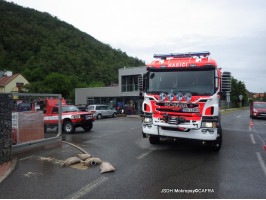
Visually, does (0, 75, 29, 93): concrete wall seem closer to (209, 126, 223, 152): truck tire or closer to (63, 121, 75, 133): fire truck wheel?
(63, 121, 75, 133): fire truck wheel

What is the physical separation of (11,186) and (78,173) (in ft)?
4.67

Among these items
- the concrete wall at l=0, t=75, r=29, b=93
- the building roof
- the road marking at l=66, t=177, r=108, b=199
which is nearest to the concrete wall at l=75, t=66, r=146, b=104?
the road marking at l=66, t=177, r=108, b=199

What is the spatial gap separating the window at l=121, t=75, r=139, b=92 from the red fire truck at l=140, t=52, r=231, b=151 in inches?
955

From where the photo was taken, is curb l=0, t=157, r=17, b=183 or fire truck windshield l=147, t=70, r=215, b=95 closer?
curb l=0, t=157, r=17, b=183

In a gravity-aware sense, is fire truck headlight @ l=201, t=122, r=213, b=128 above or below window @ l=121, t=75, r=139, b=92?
below

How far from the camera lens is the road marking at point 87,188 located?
4.05 m

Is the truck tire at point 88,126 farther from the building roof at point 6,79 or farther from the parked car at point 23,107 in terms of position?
the building roof at point 6,79

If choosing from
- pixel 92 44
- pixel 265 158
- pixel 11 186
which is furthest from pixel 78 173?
pixel 92 44

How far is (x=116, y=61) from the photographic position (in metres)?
72.9

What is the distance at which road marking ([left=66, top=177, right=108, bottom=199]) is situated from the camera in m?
4.05

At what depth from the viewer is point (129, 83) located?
108 feet

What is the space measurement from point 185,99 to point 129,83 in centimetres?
2627

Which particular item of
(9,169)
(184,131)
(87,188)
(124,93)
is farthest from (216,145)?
(124,93)

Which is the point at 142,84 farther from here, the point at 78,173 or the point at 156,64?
the point at 78,173
